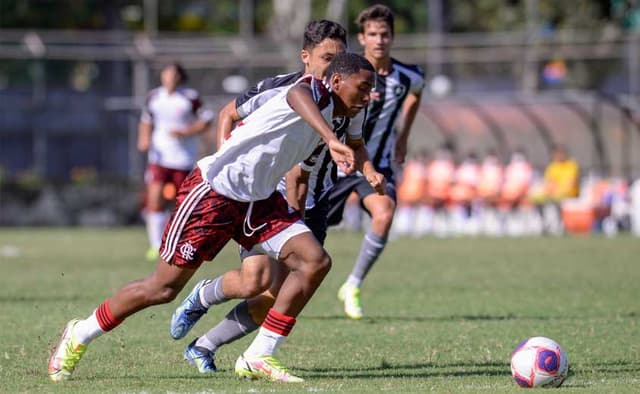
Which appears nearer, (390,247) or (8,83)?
(390,247)

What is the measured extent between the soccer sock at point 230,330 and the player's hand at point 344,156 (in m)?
1.54

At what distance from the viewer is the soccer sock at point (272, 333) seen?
710cm

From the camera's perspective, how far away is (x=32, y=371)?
25.2 ft

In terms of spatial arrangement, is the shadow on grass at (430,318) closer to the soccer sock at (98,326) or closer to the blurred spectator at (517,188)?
the soccer sock at (98,326)

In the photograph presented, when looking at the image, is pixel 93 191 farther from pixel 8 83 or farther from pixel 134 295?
pixel 134 295

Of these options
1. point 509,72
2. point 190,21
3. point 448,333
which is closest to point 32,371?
point 448,333

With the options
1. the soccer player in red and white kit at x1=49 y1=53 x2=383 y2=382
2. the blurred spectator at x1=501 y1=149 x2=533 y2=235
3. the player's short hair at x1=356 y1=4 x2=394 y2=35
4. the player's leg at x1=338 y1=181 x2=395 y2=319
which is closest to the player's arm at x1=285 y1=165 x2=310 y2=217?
the soccer player in red and white kit at x1=49 y1=53 x2=383 y2=382

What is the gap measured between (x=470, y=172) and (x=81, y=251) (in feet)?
40.3

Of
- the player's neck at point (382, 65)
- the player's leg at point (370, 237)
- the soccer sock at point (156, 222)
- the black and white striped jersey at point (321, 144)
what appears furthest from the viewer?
the soccer sock at point (156, 222)

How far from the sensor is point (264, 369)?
7125mm

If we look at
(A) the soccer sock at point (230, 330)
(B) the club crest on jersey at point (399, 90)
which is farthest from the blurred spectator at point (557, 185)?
(A) the soccer sock at point (230, 330)

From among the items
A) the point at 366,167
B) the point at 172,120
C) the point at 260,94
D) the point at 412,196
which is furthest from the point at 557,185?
the point at 366,167

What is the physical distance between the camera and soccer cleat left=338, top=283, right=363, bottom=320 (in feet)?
35.3

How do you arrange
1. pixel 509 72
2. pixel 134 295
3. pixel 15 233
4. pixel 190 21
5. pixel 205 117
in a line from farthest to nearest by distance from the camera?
1. pixel 190 21
2. pixel 509 72
3. pixel 15 233
4. pixel 205 117
5. pixel 134 295
